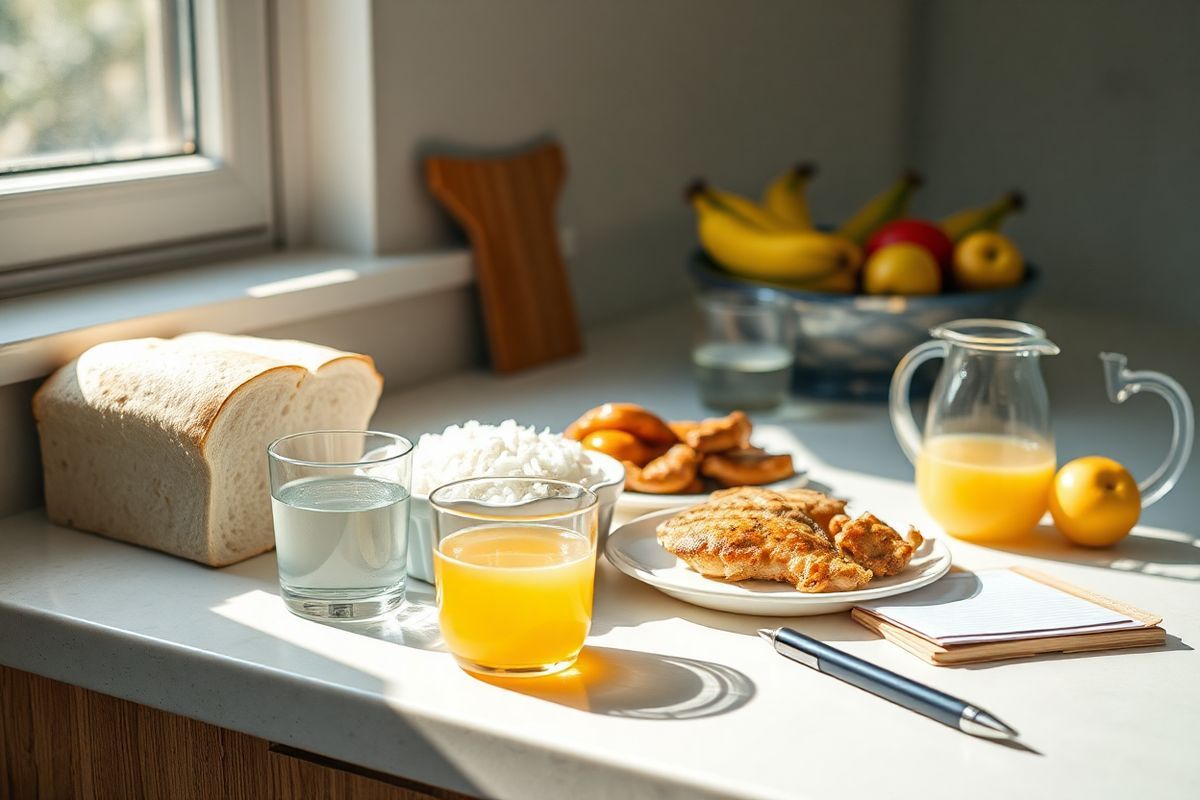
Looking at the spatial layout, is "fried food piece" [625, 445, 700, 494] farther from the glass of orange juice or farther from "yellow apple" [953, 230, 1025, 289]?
"yellow apple" [953, 230, 1025, 289]

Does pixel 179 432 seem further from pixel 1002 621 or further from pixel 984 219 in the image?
pixel 984 219

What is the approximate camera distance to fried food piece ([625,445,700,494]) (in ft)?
3.85

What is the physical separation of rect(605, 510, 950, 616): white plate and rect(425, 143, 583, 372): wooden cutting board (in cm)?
66

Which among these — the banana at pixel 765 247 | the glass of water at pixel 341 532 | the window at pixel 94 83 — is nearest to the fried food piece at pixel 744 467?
the glass of water at pixel 341 532

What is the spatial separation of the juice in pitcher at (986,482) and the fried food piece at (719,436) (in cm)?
17

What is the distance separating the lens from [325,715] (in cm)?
83

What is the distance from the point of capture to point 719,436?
1.22 meters

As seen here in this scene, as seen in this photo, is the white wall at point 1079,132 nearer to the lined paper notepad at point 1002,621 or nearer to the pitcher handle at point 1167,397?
the pitcher handle at point 1167,397

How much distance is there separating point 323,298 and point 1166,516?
2.87 ft

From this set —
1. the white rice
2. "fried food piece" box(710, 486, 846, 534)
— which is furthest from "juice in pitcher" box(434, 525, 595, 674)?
"fried food piece" box(710, 486, 846, 534)

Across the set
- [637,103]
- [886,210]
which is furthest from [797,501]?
[637,103]

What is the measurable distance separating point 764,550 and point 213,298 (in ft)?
2.09

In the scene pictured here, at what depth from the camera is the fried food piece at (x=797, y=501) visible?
40.5 inches

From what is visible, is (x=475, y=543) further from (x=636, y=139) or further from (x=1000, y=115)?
(x=1000, y=115)
